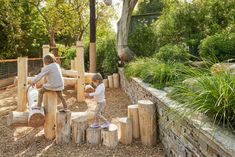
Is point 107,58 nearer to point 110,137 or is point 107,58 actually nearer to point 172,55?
point 172,55

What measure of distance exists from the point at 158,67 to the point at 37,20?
13.2m

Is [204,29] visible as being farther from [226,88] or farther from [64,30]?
[64,30]

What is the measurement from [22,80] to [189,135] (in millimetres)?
4060

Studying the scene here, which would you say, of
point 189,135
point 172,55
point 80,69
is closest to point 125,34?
point 80,69

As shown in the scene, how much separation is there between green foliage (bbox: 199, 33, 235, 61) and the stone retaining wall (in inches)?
91.0

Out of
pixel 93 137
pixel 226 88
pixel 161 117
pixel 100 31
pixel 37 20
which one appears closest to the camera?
pixel 226 88

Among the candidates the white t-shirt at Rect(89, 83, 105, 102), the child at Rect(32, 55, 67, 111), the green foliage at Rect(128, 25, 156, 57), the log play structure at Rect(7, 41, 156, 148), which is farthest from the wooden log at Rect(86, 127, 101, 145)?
the green foliage at Rect(128, 25, 156, 57)

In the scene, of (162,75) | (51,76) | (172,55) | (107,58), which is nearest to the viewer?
(51,76)

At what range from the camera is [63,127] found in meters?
4.61

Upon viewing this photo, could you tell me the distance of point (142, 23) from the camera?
1053cm

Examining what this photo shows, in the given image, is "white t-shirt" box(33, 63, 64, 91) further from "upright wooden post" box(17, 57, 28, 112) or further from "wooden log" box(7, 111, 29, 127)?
"upright wooden post" box(17, 57, 28, 112)

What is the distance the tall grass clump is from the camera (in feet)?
9.07

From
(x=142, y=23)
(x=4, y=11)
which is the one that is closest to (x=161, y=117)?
(x=142, y=23)

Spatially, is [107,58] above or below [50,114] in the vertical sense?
above
